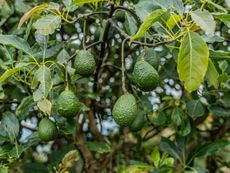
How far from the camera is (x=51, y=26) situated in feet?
4.37

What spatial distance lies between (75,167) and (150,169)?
0.85 metres

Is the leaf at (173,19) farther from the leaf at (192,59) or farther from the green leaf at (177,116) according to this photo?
the green leaf at (177,116)

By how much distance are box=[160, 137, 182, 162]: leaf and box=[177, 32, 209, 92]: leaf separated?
32.7 inches

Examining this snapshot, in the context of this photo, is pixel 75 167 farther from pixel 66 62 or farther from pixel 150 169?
pixel 66 62

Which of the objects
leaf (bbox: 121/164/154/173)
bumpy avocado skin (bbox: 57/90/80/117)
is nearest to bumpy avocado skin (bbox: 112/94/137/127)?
bumpy avocado skin (bbox: 57/90/80/117)

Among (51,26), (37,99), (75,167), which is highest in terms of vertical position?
(51,26)

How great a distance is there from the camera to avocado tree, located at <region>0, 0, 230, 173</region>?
1.26 m

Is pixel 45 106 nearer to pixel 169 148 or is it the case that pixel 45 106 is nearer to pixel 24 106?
pixel 24 106

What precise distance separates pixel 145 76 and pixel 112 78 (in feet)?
3.30

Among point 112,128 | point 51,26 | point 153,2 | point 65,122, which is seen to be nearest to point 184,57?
point 153,2

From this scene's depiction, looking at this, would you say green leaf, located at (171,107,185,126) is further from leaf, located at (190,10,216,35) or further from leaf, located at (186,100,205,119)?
leaf, located at (190,10,216,35)

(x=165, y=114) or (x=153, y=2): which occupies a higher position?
(x=153, y=2)

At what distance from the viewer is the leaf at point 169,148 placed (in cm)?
190

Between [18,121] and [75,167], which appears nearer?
[18,121]
